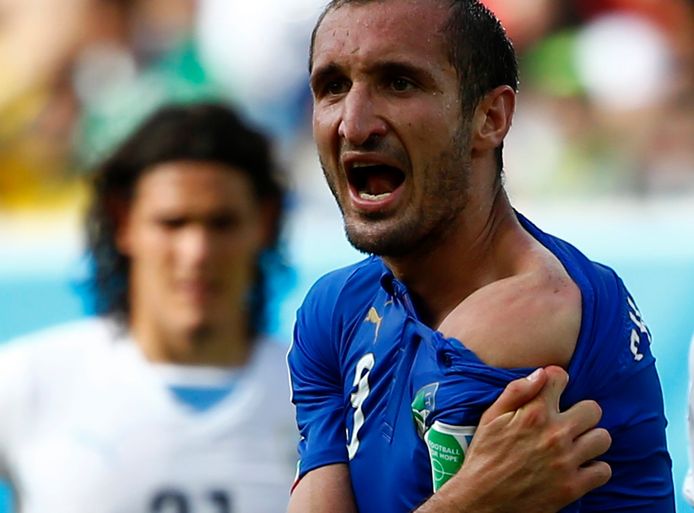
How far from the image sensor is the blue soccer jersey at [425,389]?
8.95 ft

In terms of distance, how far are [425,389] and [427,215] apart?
0.35m

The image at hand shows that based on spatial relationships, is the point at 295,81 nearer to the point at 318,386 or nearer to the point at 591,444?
the point at 318,386

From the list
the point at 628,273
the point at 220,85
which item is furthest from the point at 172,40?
the point at 628,273

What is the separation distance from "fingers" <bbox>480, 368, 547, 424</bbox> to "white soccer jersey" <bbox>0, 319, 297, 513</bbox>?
2.94m

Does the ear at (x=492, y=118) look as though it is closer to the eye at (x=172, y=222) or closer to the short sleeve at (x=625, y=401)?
the short sleeve at (x=625, y=401)

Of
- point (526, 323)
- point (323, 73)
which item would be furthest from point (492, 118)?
point (526, 323)

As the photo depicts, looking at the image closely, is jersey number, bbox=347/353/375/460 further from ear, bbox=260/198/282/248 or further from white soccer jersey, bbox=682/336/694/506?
ear, bbox=260/198/282/248

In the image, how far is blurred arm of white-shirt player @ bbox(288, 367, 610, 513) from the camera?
2.69m

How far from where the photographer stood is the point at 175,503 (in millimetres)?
5527

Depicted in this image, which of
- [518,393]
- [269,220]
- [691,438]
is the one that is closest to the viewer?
[518,393]

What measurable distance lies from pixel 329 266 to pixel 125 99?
1092 millimetres

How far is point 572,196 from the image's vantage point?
6.12 m

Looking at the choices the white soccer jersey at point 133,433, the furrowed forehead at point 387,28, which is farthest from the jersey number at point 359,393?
→ the white soccer jersey at point 133,433

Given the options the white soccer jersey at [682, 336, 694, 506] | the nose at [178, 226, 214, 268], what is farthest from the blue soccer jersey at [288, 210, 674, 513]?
the nose at [178, 226, 214, 268]
